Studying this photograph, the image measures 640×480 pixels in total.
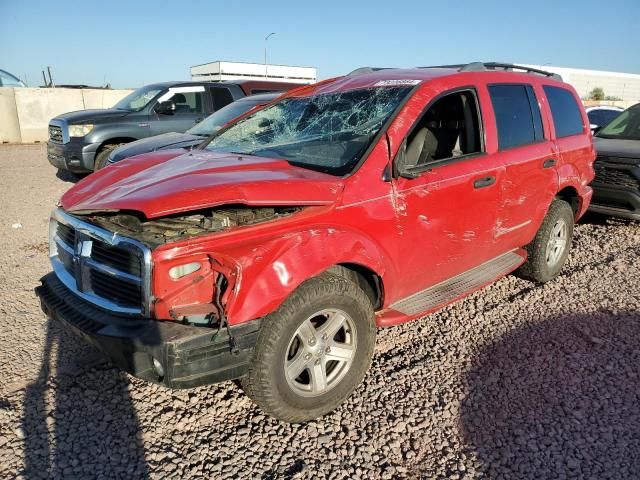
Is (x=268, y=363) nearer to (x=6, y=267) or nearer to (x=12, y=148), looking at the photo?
(x=6, y=267)

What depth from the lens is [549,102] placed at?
4426mm

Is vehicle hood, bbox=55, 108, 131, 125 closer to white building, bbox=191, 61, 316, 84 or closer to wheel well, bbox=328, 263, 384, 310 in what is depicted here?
wheel well, bbox=328, 263, 384, 310

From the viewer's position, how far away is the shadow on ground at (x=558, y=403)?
2.44m

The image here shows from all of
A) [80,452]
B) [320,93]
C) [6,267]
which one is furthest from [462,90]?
[6,267]

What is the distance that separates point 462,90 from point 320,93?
1.08 m

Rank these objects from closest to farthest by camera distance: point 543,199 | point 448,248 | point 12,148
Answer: point 448,248 < point 543,199 < point 12,148

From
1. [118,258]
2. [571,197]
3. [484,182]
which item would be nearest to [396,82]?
[484,182]

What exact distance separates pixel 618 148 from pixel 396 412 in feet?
18.6

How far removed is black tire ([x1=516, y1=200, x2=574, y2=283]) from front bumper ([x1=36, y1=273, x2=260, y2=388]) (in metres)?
3.15

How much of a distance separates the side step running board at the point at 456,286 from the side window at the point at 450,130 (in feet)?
3.08

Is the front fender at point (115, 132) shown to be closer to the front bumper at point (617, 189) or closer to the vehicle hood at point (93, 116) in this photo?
the vehicle hood at point (93, 116)

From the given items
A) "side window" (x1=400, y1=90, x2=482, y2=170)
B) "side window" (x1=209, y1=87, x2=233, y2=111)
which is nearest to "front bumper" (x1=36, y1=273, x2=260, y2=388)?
"side window" (x1=400, y1=90, x2=482, y2=170)

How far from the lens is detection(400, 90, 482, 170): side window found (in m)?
3.54

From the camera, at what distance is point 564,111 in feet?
15.3
